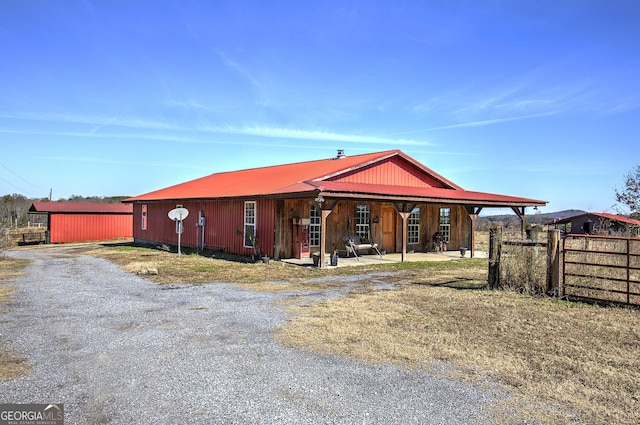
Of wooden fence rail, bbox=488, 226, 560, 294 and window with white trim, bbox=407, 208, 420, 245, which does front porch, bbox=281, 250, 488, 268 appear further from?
wooden fence rail, bbox=488, 226, 560, 294

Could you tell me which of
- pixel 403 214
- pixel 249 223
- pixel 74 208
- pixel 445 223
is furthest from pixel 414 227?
pixel 74 208

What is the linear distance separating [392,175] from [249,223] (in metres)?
6.34

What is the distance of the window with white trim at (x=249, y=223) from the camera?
642 inches

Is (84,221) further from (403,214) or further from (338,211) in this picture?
(403,214)

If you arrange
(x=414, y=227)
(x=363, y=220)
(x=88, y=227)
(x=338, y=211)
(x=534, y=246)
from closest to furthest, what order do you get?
(x=534, y=246) < (x=338, y=211) < (x=363, y=220) < (x=414, y=227) < (x=88, y=227)

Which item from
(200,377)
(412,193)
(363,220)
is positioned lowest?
(200,377)

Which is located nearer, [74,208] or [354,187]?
[354,187]

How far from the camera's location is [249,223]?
16.6m

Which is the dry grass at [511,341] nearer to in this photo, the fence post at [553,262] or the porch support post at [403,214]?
the fence post at [553,262]

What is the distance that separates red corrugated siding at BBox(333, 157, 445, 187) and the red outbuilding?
19550mm

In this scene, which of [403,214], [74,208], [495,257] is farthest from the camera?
[74,208]

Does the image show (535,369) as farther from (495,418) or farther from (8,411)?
(8,411)

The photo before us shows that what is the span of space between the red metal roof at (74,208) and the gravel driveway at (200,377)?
75.0 feet

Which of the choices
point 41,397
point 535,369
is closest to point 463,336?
point 535,369
